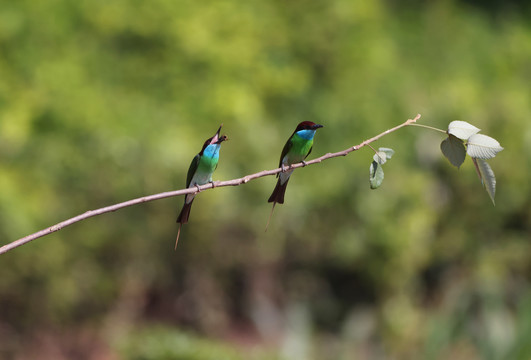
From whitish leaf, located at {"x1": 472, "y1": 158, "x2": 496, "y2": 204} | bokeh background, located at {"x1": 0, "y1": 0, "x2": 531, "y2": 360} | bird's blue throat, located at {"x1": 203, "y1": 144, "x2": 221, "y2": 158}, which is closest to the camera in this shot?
whitish leaf, located at {"x1": 472, "y1": 158, "x2": 496, "y2": 204}

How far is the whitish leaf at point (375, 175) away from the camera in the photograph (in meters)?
0.88

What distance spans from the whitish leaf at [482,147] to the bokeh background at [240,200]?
7.22 ft

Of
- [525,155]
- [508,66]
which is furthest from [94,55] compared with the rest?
[508,66]

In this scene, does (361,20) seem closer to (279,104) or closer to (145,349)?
(279,104)

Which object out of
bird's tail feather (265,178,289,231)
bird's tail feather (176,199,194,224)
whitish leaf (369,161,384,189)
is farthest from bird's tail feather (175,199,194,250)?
whitish leaf (369,161,384,189)

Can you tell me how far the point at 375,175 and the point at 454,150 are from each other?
10 centimetres

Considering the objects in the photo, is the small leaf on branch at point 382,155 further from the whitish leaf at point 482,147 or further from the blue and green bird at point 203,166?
the blue and green bird at point 203,166

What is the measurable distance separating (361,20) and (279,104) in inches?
65.7

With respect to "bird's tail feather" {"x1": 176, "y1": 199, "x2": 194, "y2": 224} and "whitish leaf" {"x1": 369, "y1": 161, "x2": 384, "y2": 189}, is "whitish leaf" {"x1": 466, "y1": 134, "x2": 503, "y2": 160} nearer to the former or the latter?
"whitish leaf" {"x1": 369, "y1": 161, "x2": 384, "y2": 189}

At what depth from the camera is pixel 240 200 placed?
15.2 ft

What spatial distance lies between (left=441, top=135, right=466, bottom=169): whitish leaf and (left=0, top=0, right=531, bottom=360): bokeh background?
7.19 feet

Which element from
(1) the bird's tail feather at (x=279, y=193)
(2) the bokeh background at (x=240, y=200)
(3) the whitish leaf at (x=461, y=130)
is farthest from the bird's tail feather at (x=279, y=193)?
(2) the bokeh background at (x=240, y=200)

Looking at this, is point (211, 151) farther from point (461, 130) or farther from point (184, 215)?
point (461, 130)

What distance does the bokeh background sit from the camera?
385cm
